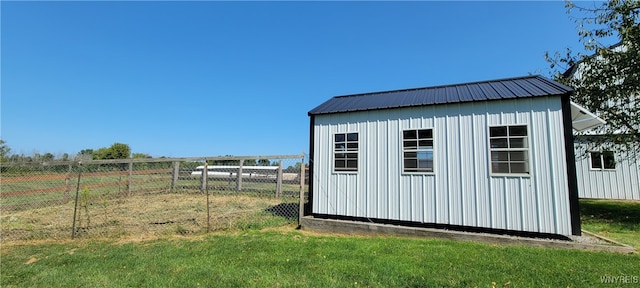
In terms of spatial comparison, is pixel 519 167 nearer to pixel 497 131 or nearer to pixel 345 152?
pixel 497 131

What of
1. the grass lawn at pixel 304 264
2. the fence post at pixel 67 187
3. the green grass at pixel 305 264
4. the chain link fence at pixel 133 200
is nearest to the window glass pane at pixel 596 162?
the grass lawn at pixel 304 264

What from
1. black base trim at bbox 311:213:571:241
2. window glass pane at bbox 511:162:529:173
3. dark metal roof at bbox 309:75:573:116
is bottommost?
black base trim at bbox 311:213:571:241

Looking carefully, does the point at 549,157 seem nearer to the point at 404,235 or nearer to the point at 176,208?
the point at 404,235

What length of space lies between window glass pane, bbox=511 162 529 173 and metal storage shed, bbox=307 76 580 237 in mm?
16

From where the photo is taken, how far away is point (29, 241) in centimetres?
581

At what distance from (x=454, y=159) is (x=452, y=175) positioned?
1.10 feet

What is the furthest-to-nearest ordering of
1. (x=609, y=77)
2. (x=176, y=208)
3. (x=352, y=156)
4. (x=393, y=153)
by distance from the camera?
(x=176, y=208) < (x=609, y=77) < (x=352, y=156) < (x=393, y=153)

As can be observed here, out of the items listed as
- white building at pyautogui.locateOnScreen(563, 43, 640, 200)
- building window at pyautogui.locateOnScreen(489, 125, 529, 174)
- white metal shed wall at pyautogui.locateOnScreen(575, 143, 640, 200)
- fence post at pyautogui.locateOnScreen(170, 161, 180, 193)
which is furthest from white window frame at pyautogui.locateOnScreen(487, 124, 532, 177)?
fence post at pyautogui.locateOnScreen(170, 161, 180, 193)

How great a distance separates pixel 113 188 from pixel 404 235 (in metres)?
8.69

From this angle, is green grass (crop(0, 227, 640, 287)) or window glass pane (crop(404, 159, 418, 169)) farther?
window glass pane (crop(404, 159, 418, 169))

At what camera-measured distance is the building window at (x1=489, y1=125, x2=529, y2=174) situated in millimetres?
5594

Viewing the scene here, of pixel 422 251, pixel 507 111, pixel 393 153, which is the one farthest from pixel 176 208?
pixel 507 111

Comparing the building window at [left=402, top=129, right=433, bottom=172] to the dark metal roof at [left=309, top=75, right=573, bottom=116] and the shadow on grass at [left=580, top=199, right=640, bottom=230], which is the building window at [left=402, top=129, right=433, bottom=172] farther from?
the shadow on grass at [left=580, top=199, right=640, bottom=230]

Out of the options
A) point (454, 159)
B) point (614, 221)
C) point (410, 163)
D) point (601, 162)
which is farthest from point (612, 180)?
point (410, 163)
